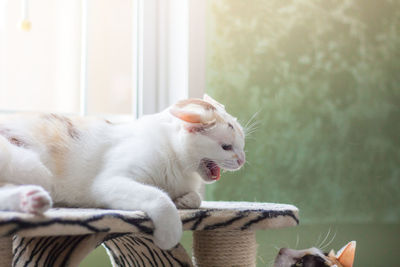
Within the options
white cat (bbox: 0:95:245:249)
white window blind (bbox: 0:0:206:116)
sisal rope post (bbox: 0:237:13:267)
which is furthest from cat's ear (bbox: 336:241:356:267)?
sisal rope post (bbox: 0:237:13:267)

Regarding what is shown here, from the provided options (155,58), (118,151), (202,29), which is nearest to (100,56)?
(155,58)

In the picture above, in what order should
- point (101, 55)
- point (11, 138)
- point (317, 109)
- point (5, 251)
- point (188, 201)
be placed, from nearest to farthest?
point (5, 251) < point (11, 138) < point (188, 201) < point (101, 55) < point (317, 109)

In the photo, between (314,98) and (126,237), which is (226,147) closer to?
(126,237)

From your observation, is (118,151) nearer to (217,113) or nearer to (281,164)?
(217,113)

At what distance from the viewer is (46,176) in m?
1.10

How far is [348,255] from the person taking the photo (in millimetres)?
1429

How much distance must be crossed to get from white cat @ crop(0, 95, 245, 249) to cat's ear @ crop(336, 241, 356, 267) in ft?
1.58

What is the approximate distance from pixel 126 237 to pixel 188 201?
0.21m

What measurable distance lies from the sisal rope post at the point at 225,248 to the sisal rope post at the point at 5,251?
1.70ft

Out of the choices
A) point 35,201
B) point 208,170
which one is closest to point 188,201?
point 208,170

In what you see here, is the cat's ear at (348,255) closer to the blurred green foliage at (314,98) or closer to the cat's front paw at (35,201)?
the blurred green foliage at (314,98)

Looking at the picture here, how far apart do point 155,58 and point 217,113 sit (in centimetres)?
85

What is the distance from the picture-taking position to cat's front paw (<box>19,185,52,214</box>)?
0.81 metres

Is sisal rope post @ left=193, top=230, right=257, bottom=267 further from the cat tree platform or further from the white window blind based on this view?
the white window blind
